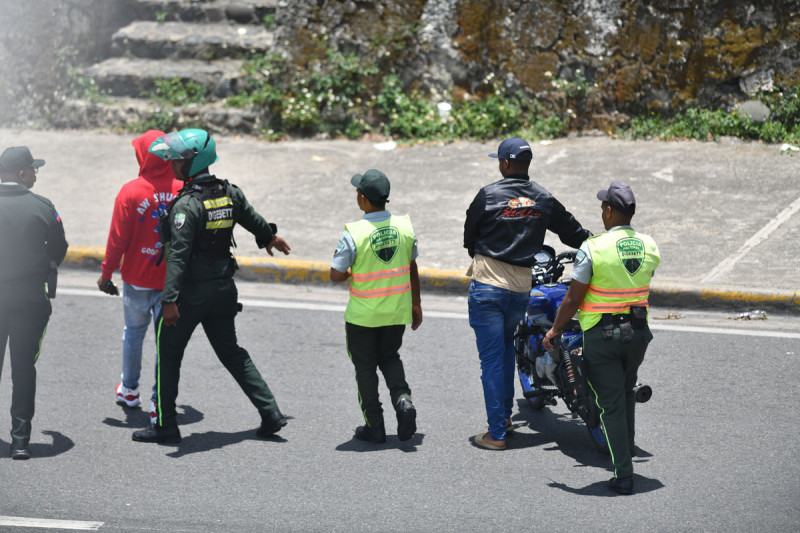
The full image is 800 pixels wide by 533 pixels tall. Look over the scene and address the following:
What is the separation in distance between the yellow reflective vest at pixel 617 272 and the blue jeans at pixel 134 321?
3013 millimetres

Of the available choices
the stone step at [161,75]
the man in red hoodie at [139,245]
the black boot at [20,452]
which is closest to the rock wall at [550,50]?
the stone step at [161,75]

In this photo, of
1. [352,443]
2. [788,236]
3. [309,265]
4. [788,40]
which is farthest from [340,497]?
[788,40]

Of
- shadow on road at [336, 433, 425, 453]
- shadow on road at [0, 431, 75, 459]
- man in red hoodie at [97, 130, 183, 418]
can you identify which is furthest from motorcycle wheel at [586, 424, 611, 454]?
shadow on road at [0, 431, 75, 459]

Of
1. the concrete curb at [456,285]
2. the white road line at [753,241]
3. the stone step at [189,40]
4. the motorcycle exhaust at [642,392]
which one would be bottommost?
the concrete curb at [456,285]

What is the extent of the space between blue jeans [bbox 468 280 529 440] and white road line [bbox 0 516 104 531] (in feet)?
7.91

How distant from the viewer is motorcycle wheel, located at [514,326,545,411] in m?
6.51

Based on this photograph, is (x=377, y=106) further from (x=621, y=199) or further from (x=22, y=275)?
(x=621, y=199)

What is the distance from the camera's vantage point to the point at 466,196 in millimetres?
11102

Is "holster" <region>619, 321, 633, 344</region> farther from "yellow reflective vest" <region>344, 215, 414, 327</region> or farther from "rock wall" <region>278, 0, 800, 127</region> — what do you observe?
"rock wall" <region>278, 0, 800, 127</region>

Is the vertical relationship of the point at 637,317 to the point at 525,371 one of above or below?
above

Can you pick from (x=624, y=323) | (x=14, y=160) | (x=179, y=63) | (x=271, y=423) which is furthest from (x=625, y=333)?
(x=179, y=63)

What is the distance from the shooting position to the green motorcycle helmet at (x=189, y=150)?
597 cm

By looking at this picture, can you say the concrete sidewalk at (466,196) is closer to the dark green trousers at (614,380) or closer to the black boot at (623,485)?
the dark green trousers at (614,380)

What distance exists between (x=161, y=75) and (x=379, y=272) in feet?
29.3
